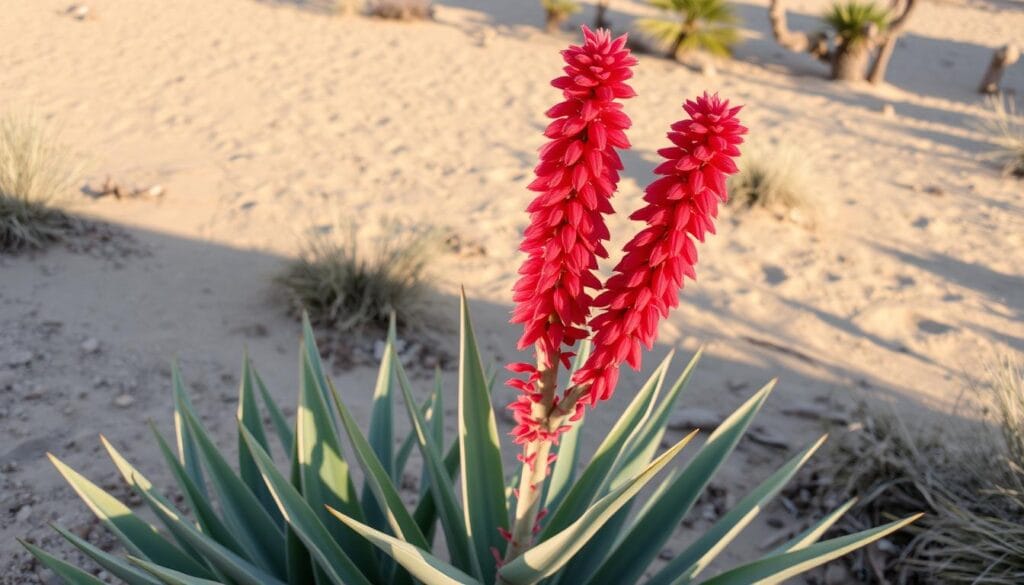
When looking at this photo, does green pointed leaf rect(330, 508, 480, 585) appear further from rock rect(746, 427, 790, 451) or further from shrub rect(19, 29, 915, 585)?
rock rect(746, 427, 790, 451)

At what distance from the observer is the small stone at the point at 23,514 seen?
2.77 meters

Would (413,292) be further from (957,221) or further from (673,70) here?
(673,70)

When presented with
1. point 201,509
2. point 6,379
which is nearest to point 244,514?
point 201,509

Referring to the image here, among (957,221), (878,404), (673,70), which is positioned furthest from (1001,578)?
(673,70)

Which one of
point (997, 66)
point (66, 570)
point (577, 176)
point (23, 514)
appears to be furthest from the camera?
point (997, 66)

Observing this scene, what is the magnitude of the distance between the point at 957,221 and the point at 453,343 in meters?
4.22

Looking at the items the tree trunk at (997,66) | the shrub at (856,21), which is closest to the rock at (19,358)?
the shrub at (856,21)

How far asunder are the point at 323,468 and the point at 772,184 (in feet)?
16.3

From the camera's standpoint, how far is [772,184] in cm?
631

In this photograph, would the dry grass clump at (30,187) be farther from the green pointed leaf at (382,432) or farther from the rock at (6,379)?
the green pointed leaf at (382,432)

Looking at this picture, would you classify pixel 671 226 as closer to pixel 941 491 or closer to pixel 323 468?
pixel 323 468

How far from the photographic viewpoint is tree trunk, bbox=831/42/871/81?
10.4 meters

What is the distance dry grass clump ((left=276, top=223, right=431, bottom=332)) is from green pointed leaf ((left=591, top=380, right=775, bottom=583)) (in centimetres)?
247

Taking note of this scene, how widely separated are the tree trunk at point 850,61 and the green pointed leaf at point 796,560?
9.77 m
